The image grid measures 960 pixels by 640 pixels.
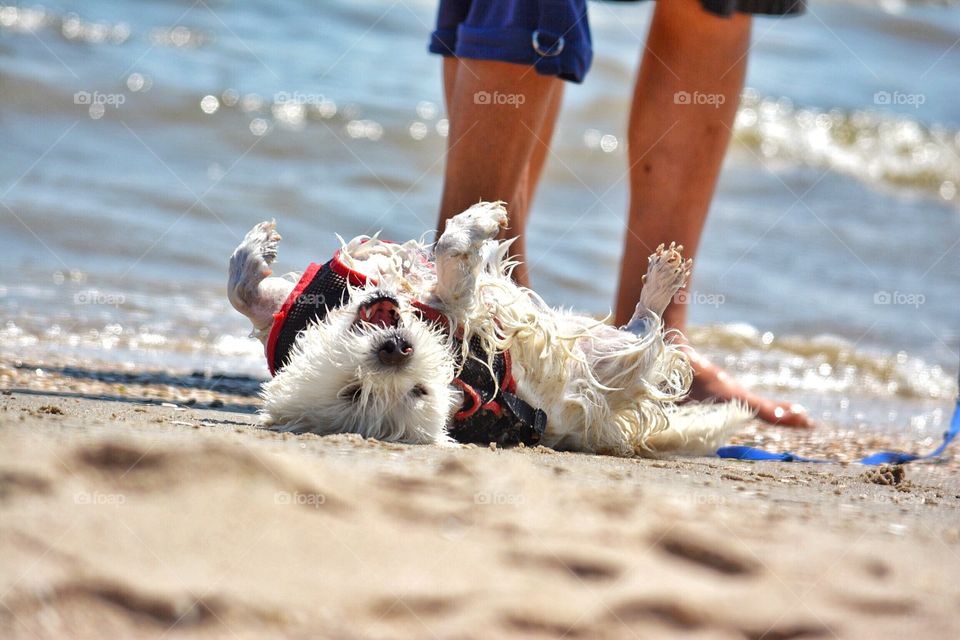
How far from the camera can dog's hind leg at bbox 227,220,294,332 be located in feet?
10.0

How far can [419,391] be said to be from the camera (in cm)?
281

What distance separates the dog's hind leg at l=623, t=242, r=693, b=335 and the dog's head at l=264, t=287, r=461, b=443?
26.9 inches

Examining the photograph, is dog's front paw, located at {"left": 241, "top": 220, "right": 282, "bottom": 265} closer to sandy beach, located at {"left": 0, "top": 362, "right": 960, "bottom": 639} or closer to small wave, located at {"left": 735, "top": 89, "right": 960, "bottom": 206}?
sandy beach, located at {"left": 0, "top": 362, "right": 960, "bottom": 639}

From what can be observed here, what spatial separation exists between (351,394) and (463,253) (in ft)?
1.54

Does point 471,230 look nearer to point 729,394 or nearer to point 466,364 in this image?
point 466,364

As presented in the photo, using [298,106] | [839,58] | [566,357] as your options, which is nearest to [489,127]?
[566,357]

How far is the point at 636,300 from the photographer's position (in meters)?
3.83

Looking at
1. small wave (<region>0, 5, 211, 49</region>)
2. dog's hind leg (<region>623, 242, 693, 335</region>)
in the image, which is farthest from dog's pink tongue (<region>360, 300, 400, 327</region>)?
small wave (<region>0, 5, 211, 49</region>)

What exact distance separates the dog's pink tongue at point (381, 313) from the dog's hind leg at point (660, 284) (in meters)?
0.80

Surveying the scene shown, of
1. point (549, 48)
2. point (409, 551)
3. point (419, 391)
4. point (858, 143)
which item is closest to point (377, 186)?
point (549, 48)

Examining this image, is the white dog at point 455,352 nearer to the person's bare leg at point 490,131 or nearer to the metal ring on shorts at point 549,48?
the person's bare leg at point 490,131

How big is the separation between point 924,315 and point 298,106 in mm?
4915

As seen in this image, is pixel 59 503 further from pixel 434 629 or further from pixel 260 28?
pixel 260 28

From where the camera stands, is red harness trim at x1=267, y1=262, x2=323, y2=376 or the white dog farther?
red harness trim at x1=267, y1=262, x2=323, y2=376
